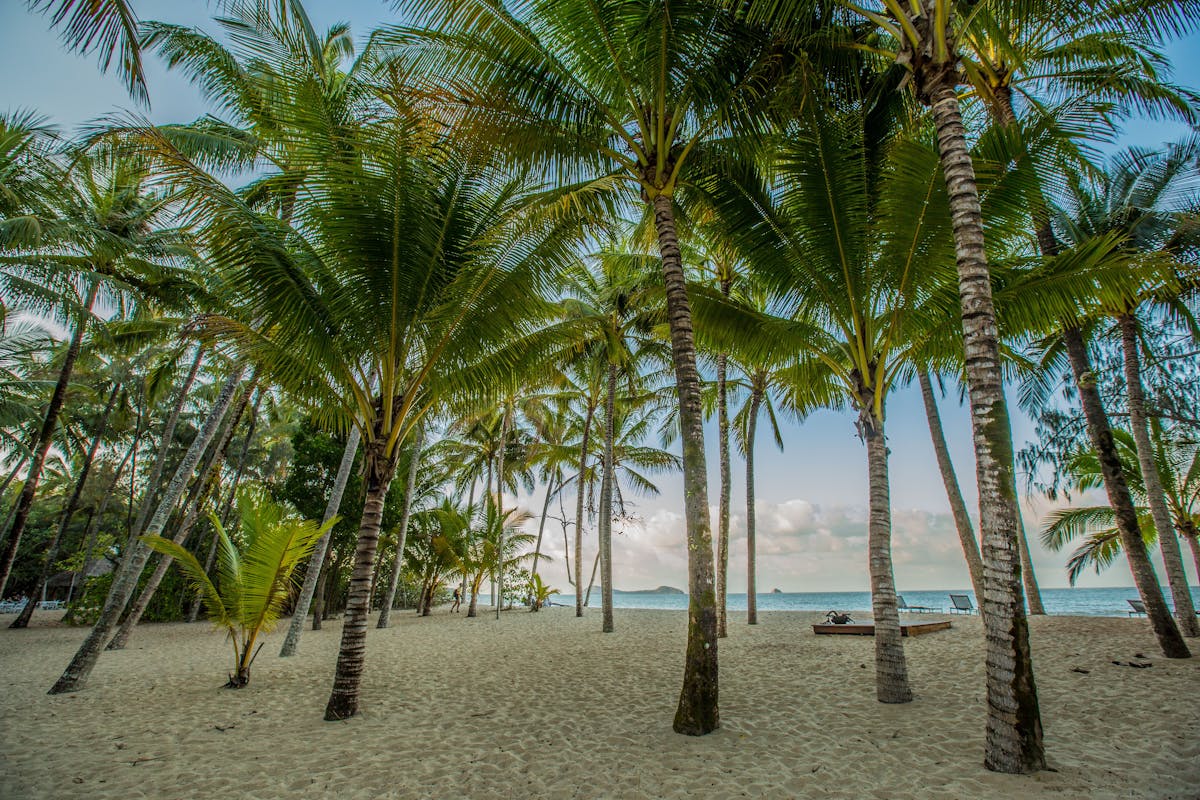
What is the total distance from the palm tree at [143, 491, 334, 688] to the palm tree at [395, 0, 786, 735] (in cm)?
529

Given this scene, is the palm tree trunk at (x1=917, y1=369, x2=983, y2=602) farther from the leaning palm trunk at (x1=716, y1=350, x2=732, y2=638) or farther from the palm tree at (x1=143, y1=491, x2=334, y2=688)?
the palm tree at (x1=143, y1=491, x2=334, y2=688)

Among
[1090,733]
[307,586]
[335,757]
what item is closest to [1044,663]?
[1090,733]

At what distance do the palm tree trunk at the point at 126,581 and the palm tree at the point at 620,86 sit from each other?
19.5ft

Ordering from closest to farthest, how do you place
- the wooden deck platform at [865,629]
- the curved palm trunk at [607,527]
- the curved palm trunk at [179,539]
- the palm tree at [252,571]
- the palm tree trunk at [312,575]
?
the palm tree at [252,571] < the curved palm trunk at [179,539] < the palm tree trunk at [312,575] < the wooden deck platform at [865,629] < the curved palm trunk at [607,527]

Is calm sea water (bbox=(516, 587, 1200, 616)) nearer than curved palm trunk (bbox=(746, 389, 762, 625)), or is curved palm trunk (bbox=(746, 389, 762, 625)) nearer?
curved palm trunk (bbox=(746, 389, 762, 625))

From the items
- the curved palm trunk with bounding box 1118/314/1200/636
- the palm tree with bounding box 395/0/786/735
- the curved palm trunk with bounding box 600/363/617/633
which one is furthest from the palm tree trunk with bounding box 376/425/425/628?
the curved palm trunk with bounding box 1118/314/1200/636

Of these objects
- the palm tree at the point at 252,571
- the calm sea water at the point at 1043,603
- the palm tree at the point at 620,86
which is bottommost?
the calm sea water at the point at 1043,603

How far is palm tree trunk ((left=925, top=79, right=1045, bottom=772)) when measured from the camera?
337 cm

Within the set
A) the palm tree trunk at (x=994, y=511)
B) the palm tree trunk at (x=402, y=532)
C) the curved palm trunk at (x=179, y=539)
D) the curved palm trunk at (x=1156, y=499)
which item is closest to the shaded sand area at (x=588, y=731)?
the palm tree trunk at (x=994, y=511)

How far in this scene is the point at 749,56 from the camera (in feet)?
19.4

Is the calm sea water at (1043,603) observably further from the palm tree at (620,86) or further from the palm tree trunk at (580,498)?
the palm tree at (620,86)

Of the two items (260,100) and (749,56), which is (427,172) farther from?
(749,56)

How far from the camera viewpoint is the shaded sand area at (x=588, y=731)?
357cm

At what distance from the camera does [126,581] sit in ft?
24.9
